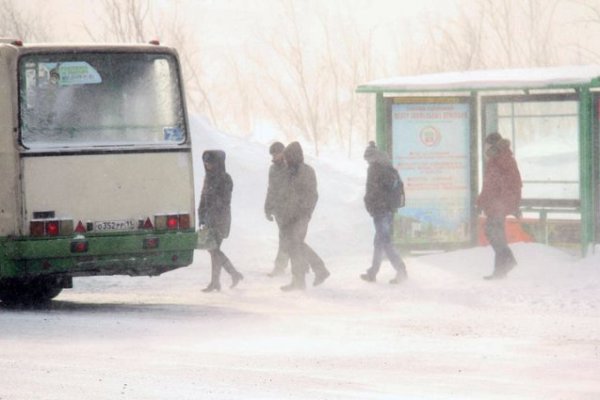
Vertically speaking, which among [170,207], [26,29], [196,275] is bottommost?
[196,275]

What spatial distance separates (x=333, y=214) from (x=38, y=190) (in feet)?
43.4

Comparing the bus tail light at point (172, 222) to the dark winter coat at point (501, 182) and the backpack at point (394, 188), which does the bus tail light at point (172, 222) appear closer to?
the backpack at point (394, 188)

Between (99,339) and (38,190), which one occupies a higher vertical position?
(38,190)

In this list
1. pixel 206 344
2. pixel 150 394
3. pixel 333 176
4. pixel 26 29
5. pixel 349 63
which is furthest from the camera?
pixel 349 63

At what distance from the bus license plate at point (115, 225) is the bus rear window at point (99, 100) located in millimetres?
754

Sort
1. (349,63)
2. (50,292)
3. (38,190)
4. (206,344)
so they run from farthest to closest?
(349,63) < (50,292) < (38,190) < (206,344)

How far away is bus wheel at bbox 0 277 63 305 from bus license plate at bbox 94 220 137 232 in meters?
1.48

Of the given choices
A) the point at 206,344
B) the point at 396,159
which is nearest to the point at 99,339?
the point at 206,344

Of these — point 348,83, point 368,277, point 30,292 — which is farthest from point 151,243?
point 348,83

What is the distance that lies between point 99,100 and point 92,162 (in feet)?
2.00

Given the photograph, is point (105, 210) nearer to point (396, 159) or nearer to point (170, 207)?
point (170, 207)

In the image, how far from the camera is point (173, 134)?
15.1 m

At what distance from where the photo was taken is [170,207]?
49.5 ft

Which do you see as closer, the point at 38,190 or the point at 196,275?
the point at 38,190
